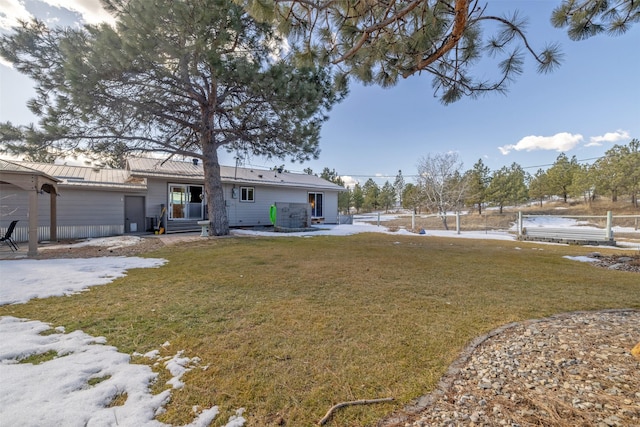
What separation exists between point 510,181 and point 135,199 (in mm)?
38545

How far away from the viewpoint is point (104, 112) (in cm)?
805

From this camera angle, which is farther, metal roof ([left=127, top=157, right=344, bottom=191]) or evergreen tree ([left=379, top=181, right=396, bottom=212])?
evergreen tree ([left=379, top=181, right=396, bottom=212])

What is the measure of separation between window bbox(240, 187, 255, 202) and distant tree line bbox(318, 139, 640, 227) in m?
11.4

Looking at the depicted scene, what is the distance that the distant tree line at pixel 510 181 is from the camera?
21.7 metres

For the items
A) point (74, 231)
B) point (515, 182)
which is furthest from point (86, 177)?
point (515, 182)

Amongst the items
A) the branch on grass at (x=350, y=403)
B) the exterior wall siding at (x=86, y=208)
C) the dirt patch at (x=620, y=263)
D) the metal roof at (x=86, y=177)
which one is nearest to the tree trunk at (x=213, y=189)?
the exterior wall siding at (x=86, y=208)

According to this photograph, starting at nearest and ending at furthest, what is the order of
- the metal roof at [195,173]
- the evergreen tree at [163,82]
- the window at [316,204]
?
the evergreen tree at [163,82]
the metal roof at [195,173]
the window at [316,204]

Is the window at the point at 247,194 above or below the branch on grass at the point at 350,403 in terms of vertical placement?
above

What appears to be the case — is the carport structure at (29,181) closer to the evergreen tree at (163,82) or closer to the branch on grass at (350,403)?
the evergreen tree at (163,82)

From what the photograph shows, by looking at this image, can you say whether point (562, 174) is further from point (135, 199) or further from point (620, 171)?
point (135, 199)

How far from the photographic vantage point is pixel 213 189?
9977mm

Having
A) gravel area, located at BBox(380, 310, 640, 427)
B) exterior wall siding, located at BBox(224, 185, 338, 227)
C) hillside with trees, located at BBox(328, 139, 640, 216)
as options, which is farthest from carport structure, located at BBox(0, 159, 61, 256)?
hillside with trees, located at BBox(328, 139, 640, 216)

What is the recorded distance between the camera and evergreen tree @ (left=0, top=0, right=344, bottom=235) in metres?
6.61

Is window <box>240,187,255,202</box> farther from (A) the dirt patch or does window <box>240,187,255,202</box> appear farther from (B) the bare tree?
(B) the bare tree
